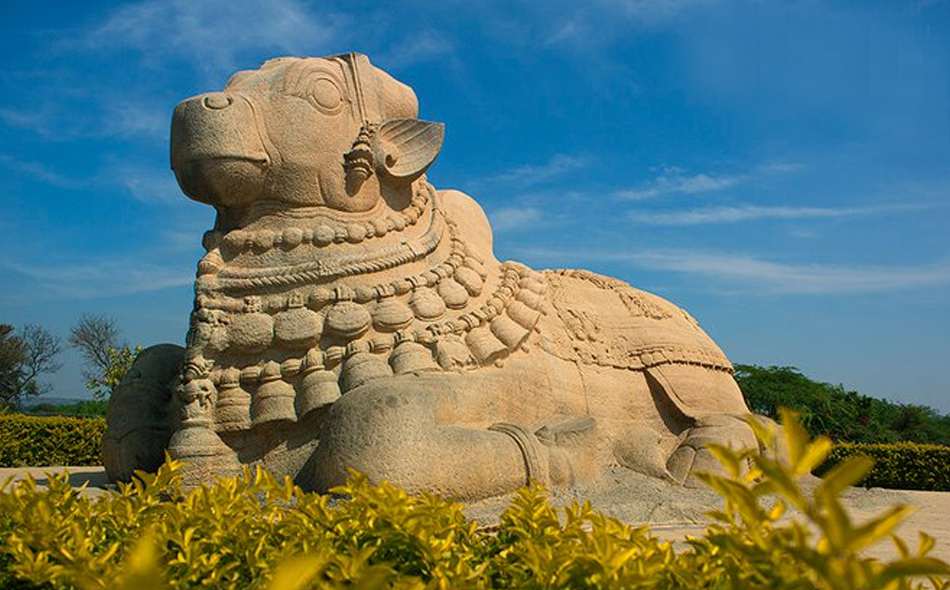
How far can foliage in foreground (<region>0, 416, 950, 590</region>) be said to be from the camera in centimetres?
106

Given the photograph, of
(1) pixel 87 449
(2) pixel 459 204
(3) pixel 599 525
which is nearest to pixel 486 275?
(2) pixel 459 204

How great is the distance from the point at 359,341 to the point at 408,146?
1237 millimetres

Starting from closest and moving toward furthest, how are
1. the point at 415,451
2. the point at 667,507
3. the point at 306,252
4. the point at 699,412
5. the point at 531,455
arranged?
the point at 415,451, the point at 531,455, the point at 667,507, the point at 306,252, the point at 699,412

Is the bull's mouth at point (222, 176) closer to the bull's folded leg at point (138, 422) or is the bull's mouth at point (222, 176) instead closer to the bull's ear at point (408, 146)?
the bull's ear at point (408, 146)

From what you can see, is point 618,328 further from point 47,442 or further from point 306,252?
point 47,442

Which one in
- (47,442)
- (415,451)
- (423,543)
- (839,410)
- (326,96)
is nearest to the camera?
(423,543)

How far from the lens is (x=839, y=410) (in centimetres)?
1739

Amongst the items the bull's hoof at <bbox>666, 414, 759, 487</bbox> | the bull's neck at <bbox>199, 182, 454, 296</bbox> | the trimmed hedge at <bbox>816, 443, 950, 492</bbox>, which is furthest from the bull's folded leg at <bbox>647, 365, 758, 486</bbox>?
the trimmed hedge at <bbox>816, 443, 950, 492</bbox>

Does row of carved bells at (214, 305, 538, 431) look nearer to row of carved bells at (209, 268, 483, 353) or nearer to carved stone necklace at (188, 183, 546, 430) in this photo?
carved stone necklace at (188, 183, 546, 430)

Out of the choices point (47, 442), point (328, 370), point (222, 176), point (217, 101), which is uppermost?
point (217, 101)

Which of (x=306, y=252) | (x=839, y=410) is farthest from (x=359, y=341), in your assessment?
(x=839, y=410)

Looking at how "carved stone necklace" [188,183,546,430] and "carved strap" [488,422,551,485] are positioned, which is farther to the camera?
"carved stone necklace" [188,183,546,430]

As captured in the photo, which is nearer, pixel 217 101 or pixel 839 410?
pixel 217 101

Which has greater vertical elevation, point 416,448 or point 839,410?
point 839,410
